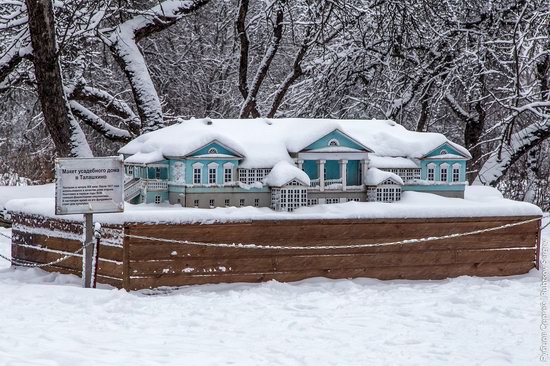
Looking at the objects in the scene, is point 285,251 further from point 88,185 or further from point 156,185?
point 88,185

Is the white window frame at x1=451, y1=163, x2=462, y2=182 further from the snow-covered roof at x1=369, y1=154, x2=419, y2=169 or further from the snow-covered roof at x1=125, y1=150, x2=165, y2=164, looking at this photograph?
the snow-covered roof at x1=125, y1=150, x2=165, y2=164

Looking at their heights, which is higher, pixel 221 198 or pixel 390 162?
pixel 390 162

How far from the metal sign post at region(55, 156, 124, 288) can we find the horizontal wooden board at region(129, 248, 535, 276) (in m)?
0.56

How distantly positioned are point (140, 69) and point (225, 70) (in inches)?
380

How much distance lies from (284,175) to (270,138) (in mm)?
814

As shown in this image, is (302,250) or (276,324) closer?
(276,324)

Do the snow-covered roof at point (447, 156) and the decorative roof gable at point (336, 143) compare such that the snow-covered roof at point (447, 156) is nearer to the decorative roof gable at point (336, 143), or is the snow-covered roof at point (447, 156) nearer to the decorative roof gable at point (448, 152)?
the decorative roof gable at point (448, 152)

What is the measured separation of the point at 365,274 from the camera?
8.80 meters

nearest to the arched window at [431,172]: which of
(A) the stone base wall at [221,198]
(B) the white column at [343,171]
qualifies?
(B) the white column at [343,171]

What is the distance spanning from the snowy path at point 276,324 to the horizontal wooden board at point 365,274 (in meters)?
0.12

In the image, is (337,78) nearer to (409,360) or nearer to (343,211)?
(343,211)

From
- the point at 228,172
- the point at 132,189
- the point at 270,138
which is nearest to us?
the point at 228,172

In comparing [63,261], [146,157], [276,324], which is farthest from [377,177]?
[63,261]

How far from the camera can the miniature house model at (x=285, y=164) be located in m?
8.59
